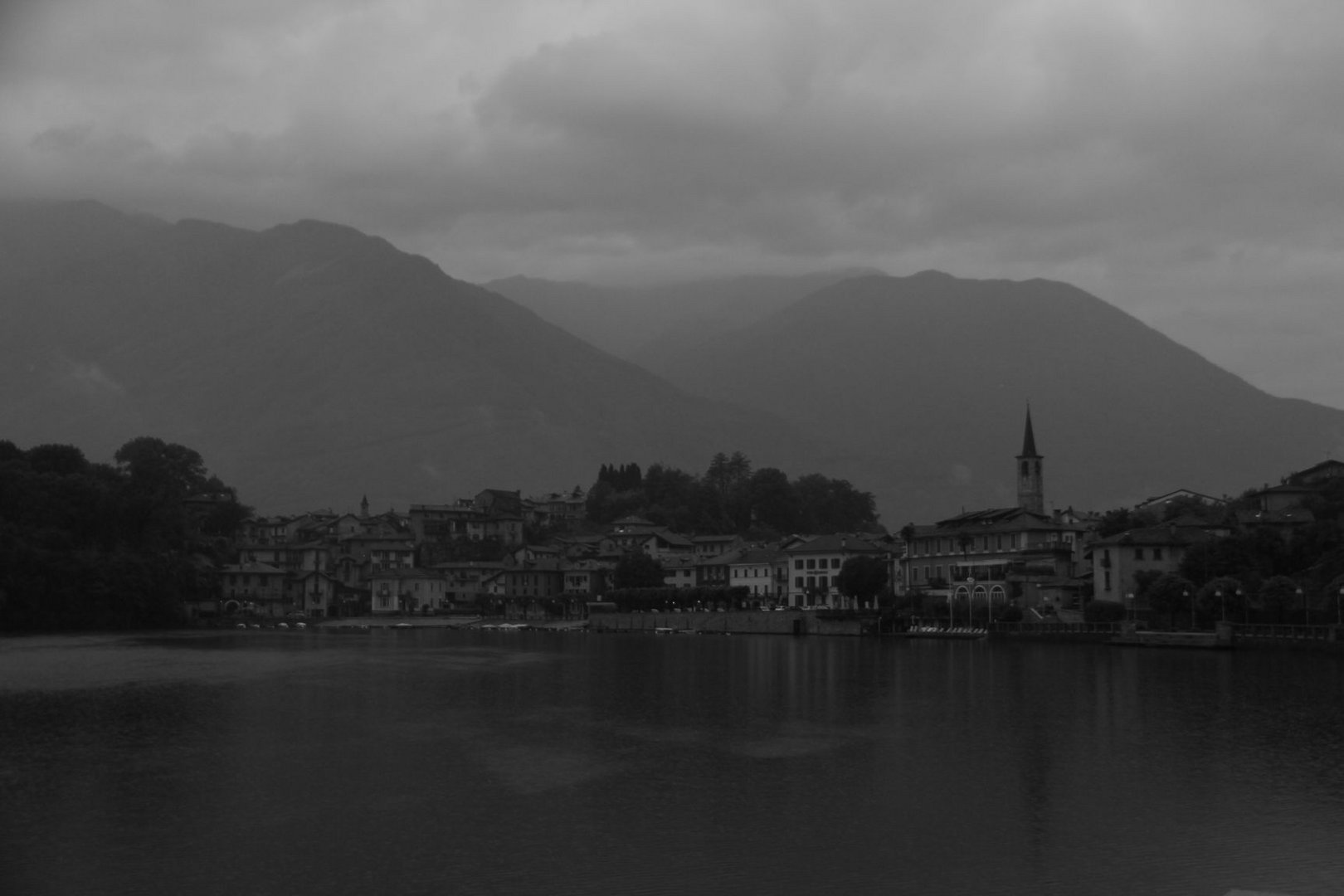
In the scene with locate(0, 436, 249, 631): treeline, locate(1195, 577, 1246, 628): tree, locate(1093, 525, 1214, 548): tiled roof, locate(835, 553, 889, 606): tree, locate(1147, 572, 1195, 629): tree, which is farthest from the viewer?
locate(835, 553, 889, 606): tree

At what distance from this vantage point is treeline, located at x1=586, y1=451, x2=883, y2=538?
568 feet

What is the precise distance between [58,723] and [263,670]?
23953mm

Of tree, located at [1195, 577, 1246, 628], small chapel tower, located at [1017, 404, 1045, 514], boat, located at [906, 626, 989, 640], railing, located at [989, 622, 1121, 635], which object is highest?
small chapel tower, located at [1017, 404, 1045, 514]

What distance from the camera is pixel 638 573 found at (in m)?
130

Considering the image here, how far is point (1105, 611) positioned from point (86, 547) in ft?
242

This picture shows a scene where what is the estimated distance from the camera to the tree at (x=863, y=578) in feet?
352

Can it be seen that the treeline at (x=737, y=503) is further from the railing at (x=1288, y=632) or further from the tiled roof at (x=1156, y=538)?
the railing at (x=1288, y=632)

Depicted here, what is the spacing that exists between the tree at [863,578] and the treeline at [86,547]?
5329 centimetres

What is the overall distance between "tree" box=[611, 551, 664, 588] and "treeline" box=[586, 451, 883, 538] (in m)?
36.6

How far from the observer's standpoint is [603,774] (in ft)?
121

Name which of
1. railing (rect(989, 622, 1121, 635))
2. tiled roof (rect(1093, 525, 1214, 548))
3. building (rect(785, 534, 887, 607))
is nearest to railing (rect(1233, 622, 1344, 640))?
railing (rect(989, 622, 1121, 635))

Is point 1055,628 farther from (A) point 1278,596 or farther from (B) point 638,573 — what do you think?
(B) point 638,573

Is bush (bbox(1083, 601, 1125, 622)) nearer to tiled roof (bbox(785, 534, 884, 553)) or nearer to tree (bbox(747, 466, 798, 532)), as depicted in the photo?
tiled roof (bbox(785, 534, 884, 553))

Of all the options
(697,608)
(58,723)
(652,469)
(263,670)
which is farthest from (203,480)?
(58,723)
